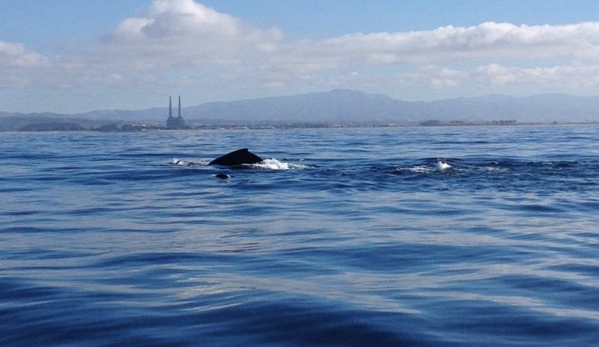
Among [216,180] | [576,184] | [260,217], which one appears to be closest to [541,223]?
[260,217]

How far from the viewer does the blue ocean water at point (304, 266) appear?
8.18 metres

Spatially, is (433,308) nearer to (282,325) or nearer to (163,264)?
(282,325)

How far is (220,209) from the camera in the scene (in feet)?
64.5

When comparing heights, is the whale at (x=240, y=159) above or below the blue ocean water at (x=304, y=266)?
above

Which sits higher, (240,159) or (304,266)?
(240,159)

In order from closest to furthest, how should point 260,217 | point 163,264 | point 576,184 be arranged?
point 163,264
point 260,217
point 576,184

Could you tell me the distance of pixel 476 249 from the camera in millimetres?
13109

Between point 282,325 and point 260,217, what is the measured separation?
31.7ft

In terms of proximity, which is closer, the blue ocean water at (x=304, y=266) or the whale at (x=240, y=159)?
the blue ocean water at (x=304, y=266)

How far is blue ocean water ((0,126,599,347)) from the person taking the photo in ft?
26.8

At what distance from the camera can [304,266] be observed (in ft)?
38.6

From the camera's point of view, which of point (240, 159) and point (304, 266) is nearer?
point (304, 266)

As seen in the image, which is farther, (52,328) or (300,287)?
(300,287)

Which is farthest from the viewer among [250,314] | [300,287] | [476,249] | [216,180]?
[216,180]
